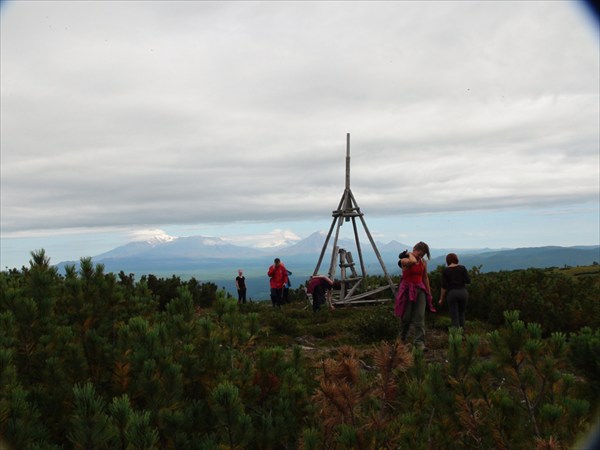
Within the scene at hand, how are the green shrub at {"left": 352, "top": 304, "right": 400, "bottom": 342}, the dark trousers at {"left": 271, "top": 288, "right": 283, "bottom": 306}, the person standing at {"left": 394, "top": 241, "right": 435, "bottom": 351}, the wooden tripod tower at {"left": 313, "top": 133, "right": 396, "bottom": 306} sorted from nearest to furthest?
the person standing at {"left": 394, "top": 241, "right": 435, "bottom": 351} < the green shrub at {"left": 352, "top": 304, "right": 400, "bottom": 342} < the wooden tripod tower at {"left": 313, "top": 133, "right": 396, "bottom": 306} < the dark trousers at {"left": 271, "top": 288, "right": 283, "bottom": 306}

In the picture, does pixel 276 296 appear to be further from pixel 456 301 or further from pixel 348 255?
pixel 456 301

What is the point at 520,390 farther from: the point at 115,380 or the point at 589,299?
the point at 589,299

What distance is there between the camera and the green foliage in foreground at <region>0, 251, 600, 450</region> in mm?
3186

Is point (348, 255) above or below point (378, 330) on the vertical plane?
above

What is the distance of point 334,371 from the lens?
4230 mm

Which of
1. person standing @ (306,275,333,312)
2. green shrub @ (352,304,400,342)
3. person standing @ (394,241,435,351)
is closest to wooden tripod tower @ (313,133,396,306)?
person standing @ (306,275,333,312)

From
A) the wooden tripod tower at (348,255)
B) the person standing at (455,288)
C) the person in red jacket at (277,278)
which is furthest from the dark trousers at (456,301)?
the person in red jacket at (277,278)

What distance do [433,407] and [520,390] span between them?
640mm

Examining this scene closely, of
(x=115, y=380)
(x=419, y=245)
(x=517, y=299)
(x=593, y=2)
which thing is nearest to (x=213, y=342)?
(x=115, y=380)

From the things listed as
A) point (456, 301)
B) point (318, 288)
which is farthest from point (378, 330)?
point (318, 288)

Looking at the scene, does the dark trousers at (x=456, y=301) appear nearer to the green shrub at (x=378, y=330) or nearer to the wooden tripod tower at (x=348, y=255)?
the green shrub at (x=378, y=330)

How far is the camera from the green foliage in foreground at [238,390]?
3.19 m

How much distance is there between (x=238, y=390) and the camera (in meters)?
3.53

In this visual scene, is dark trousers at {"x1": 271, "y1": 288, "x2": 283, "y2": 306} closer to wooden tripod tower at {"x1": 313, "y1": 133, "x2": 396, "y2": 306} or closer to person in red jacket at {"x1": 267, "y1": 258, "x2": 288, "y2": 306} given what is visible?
person in red jacket at {"x1": 267, "y1": 258, "x2": 288, "y2": 306}
